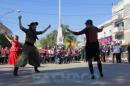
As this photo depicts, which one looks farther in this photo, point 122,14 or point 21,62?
point 122,14

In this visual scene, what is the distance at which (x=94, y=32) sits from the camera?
14.7 m

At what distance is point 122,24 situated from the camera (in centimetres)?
10319

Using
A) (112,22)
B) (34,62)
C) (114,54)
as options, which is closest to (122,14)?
(112,22)

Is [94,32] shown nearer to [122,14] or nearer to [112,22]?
[122,14]

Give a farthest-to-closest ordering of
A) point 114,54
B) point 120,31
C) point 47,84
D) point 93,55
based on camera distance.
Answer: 1. point 120,31
2. point 114,54
3. point 93,55
4. point 47,84

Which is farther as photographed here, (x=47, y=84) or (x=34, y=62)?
(x=34, y=62)

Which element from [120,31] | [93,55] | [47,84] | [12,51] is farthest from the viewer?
[120,31]

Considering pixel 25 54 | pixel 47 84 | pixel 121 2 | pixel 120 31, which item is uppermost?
pixel 121 2

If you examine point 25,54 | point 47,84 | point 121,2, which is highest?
point 121,2

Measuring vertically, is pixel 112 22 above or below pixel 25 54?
above

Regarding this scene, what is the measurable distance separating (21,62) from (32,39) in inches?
34.8

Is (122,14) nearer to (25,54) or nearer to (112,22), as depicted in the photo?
(112,22)

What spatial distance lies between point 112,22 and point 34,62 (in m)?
96.8

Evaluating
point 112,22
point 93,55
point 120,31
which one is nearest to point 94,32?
point 93,55
